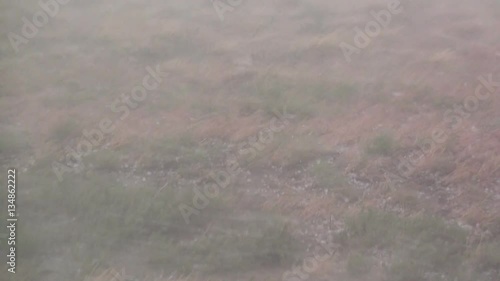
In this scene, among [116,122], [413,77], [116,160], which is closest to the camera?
[116,160]

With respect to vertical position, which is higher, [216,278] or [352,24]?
[352,24]

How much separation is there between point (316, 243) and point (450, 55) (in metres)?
2.33

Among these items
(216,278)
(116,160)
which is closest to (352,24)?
(116,160)

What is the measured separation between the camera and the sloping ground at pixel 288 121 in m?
3.94

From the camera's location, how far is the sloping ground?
155 inches

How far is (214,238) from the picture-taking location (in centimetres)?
392

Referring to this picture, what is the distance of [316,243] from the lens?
3.96 m

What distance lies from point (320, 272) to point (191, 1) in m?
3.59

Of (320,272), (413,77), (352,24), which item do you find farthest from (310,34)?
(320,272)

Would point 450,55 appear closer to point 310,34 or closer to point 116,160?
point 310,34

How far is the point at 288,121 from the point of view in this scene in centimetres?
489

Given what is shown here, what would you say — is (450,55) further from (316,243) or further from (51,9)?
(51,9)

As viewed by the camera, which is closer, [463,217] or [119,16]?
[463,217]

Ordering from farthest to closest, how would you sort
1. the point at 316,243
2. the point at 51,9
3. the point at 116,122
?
the point at 51,9, the point at 116,122, the point at 316,243
